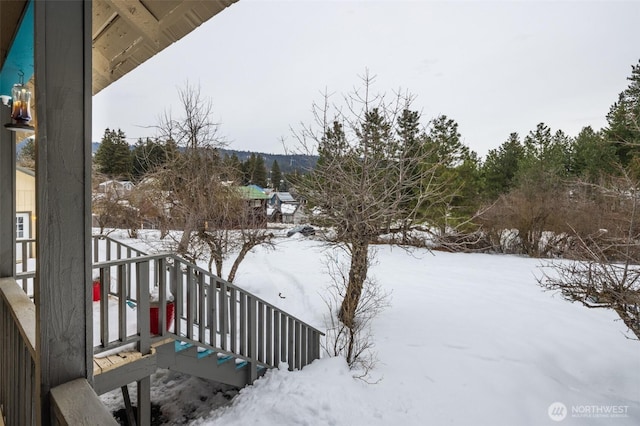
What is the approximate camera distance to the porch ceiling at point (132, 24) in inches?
53.9

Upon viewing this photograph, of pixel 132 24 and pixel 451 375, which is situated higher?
pixel 132 24

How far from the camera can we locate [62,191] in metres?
0.98

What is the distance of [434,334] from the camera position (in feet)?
20.4

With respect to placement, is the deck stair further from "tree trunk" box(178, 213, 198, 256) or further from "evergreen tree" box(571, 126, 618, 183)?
"evergreen tree" box(571, 126, 618, 183)

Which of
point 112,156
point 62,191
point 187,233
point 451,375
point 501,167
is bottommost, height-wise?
point 451,375

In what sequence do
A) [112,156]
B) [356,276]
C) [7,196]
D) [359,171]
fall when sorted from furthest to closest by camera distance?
1. [112,156]
2. [359,171]
3. [356,276]
4. [7,196]

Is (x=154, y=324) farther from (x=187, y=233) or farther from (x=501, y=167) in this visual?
(x=501, y=167)

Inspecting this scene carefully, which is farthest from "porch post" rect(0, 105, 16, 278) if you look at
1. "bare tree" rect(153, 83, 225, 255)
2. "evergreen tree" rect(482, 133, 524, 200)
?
"evergreen tree" rect(482, 133, 524, 200)

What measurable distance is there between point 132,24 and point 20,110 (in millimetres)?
910

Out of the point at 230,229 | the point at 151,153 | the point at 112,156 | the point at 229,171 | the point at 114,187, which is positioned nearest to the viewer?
the point at 230,229

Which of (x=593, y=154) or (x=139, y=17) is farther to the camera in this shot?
(x=593, y=154)

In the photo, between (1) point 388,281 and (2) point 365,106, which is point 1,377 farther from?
(1) point 388,281

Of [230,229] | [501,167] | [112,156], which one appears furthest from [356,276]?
[501,167]

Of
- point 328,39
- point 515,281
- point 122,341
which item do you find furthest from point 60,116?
point 515,281
